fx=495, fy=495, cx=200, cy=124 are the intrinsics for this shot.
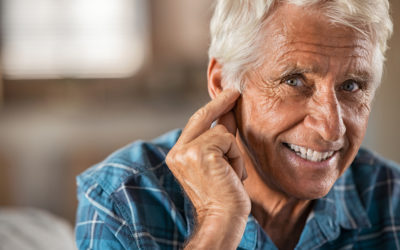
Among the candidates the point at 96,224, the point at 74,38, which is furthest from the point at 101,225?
the point at 74,38

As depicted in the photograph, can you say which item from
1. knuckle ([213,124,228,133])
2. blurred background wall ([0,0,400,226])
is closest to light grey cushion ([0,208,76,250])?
knuckle ([213,124,228,133])

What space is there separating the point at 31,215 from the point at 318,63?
1.13 metres

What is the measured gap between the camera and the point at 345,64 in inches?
45.5

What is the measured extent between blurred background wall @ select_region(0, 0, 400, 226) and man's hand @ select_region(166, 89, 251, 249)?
2.43 meters

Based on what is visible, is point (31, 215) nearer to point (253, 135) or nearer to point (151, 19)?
point (253, 135)

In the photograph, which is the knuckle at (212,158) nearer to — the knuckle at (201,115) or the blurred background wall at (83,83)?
the knuckle at (201,115)

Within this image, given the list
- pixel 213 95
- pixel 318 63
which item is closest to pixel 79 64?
pixel 213 95

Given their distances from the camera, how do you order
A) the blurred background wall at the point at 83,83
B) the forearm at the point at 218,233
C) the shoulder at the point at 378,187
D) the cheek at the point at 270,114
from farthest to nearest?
the blurred background wall at the point at 83,83, the shoulder at the point at 378,187, the cheek at the point at 270,114, the forearm at the point at 218,233

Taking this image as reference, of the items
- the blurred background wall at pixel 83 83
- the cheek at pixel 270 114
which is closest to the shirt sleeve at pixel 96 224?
the cheek at pixel 270 114

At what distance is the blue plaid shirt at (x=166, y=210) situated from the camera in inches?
48.5

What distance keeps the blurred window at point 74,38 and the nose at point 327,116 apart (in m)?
2.63

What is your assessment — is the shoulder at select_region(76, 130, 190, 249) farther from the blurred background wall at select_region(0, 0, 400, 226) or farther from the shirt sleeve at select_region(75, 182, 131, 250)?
the blurred background wall at select_region(0, 0, 400, 226)

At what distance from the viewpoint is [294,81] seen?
1.20 metres

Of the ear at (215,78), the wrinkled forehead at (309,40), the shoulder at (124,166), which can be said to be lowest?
the shoulder at (124,166)
